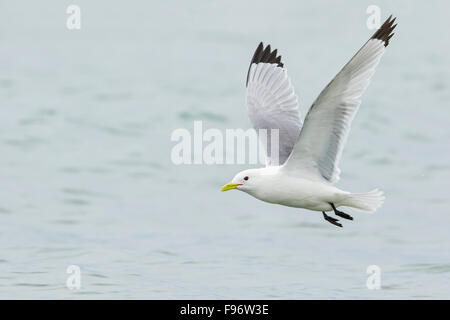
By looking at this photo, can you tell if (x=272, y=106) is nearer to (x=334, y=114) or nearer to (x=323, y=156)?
(x=323, y=156)

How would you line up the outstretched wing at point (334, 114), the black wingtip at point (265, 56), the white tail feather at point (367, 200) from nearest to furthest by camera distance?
the outstretched wing at point (334, 114) → the white tail feather at point (367, 200) → the black wingtip at point (265, 56)

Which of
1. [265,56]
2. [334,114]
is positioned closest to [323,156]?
[334,114]

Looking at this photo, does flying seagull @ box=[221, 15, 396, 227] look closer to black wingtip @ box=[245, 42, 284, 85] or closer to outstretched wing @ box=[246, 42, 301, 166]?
outstretched wing @ box=[246, 42, 301, 166]

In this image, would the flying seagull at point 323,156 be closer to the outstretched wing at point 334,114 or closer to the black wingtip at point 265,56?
the outstretched wing at point 334,114

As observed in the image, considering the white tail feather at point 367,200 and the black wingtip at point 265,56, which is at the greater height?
the black wingtip at point 265,56

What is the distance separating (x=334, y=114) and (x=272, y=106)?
1.81m

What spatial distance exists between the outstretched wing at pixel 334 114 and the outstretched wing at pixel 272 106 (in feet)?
2.43

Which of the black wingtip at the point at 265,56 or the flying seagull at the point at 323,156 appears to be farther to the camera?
the black wingtip at the point at 265,56

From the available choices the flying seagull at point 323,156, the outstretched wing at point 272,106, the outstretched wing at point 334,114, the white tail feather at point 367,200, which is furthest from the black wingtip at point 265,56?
the white tail feather at point 367,200

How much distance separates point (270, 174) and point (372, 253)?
14.4 feet

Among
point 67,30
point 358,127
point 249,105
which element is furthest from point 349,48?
point 249,105

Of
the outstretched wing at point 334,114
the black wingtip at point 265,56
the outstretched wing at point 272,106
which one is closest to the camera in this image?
the outstretched wing at point 334,114

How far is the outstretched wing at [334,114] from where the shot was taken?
304 inches

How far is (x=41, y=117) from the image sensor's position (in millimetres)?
20953
